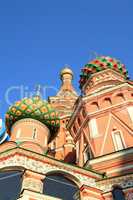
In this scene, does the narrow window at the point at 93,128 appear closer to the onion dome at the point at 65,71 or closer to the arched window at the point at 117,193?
the arched window at the point at 117,193

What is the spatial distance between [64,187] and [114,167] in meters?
2.18

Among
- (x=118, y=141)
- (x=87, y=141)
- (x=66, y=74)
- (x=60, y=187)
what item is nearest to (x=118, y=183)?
(x=60, y=187)

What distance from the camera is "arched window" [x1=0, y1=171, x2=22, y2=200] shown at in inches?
438

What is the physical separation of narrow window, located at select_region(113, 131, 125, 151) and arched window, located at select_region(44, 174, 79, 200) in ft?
9.11

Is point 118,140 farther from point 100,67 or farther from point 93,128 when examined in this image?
point 100,67

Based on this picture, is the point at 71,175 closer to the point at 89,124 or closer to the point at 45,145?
the point at 89,124

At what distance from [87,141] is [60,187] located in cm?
338

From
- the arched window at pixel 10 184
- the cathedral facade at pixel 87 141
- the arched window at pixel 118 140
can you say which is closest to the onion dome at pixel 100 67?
the cathedral facade at pixel 87 141

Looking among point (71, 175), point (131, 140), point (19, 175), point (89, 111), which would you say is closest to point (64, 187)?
point (71, 175)

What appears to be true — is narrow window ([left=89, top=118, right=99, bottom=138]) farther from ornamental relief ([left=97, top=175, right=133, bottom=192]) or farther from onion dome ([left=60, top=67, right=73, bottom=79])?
onion dome ([left=60, top=67, right=73, bottom=79])

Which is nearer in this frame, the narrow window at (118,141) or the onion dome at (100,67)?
the narrow window at (118,141)

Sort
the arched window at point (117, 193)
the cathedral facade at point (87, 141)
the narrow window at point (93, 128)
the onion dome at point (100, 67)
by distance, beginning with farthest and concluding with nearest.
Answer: the onion dome at point (100, 67)
the narrow window at point (93, 128)
the arched window at point (117, 193)
the cathedral facade at point (87, 141)

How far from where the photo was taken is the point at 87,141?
1481 cm

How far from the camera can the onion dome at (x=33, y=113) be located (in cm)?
1683
